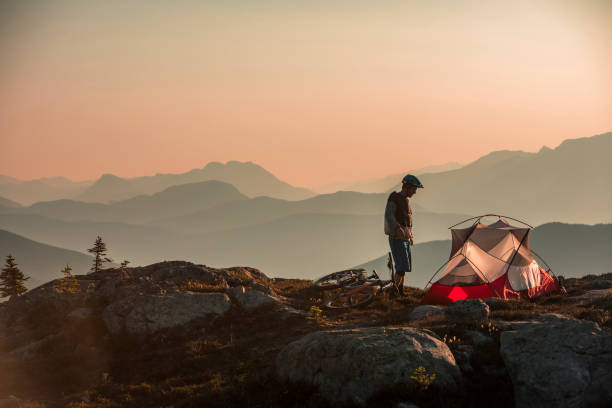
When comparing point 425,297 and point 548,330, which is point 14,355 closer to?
point 425,297

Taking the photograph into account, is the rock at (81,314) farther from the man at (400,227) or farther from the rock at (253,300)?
the man at (400,227)

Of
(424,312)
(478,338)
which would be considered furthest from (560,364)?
(424,312)

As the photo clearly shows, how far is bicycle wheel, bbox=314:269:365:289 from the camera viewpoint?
20500mm

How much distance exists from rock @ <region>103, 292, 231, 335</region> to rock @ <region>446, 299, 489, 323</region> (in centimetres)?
805

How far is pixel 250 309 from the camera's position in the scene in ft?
55.6

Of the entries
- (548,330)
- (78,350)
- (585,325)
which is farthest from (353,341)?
(78,350)

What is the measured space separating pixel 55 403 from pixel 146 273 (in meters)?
9.14

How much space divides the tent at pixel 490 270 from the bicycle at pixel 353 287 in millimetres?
2086

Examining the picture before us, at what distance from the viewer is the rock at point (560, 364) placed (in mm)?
7992

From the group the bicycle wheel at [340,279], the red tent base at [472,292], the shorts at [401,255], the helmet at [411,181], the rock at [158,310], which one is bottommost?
the red tent base at [472,292]

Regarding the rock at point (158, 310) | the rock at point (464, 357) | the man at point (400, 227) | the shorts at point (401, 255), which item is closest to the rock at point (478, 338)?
the rock at point (464, 357)

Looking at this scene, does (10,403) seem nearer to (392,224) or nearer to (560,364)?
(560,364)

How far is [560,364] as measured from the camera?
8508mm

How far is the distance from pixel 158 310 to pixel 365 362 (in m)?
9.30
